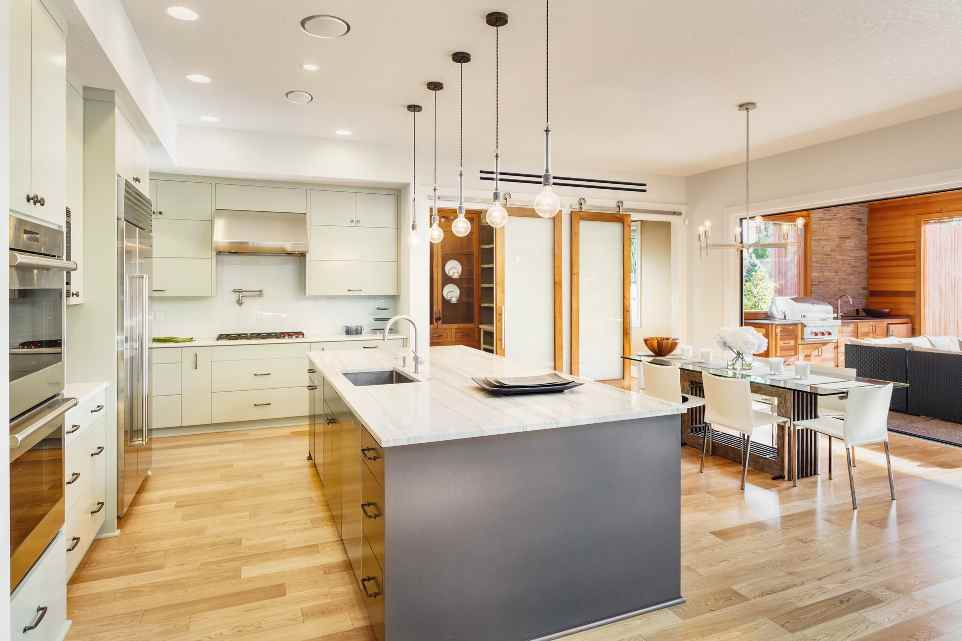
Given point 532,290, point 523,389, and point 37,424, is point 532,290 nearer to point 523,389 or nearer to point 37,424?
point 523,389

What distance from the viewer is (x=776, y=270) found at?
9.30 m

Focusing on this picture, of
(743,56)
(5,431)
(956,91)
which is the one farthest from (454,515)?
(956,91)

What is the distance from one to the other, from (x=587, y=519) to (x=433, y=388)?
3.15ft

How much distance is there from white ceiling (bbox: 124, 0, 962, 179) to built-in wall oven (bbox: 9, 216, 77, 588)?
6.09 ft

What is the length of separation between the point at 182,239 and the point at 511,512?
4668mm

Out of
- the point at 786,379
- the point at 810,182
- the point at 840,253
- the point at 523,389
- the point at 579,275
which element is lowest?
the point at 786,379

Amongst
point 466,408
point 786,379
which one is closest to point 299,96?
point 466,408

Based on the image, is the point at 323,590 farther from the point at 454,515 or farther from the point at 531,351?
the point at 531,351

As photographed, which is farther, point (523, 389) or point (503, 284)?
point (503, 284)

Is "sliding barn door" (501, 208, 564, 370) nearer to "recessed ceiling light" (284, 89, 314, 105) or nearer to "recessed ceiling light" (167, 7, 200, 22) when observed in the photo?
"recessed ceiling light" (284, 89, 314, 105)

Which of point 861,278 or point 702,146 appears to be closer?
point 702,146

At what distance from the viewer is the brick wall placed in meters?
9.68

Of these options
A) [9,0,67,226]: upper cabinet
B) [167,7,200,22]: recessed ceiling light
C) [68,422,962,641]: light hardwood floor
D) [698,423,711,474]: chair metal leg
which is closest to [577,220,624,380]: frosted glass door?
[698,423,711,474]: chair metal leg

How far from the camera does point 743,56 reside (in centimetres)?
370
